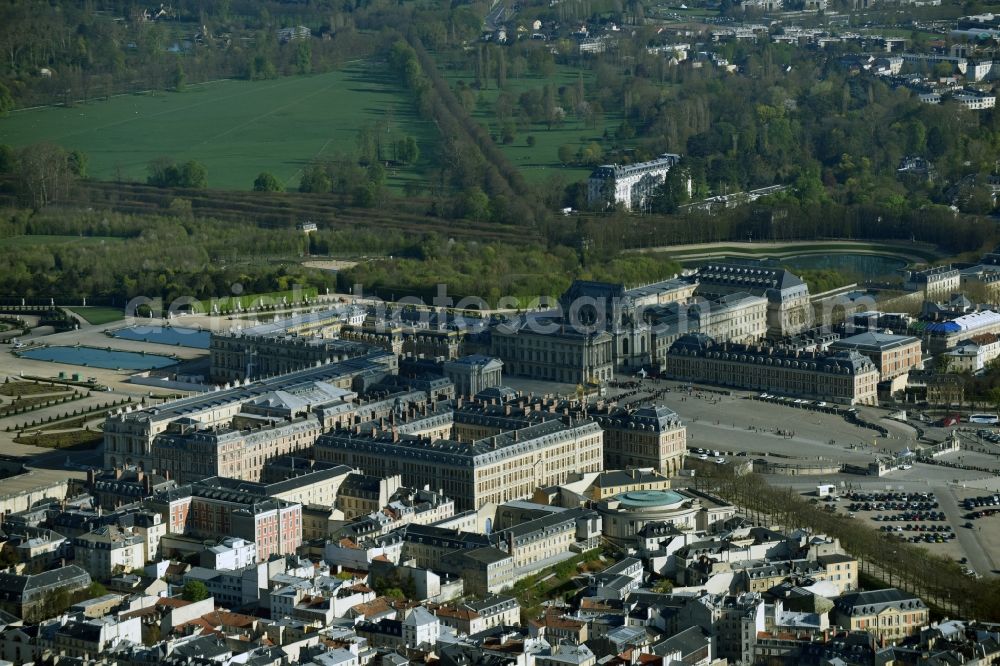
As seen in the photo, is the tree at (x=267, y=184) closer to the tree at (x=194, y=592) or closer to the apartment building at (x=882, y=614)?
the tree at (x=194, y=592)

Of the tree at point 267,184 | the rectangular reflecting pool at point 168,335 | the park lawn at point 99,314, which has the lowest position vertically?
the park lawn at point 99,314

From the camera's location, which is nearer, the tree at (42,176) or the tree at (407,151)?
the tree at (42,176)

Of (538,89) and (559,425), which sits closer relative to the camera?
(559,425)

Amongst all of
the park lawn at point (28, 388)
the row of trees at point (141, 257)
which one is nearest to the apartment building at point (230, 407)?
the park lawn at point (28, 388)

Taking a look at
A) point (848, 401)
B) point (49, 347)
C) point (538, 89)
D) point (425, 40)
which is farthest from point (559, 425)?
point (425, 40)

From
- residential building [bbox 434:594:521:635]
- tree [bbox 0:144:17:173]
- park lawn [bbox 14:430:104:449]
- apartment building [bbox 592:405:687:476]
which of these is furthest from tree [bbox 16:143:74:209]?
residential building [bbox 434:594:521:635]

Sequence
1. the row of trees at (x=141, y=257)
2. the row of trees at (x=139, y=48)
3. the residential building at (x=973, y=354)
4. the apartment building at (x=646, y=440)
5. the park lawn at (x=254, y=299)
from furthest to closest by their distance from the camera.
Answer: the row of trees at (x=139, y=48), the row of trees at (x=141, y=257), the park lawn at (x=254, y=299), the residential building at (x=973, y=354), the apartment building at (x=646, y=440)

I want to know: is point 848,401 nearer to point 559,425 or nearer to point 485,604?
point 559,425
